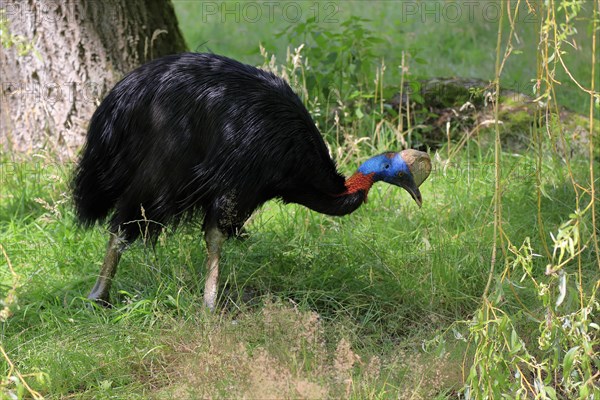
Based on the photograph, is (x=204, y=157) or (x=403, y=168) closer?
(x=204, y=157)

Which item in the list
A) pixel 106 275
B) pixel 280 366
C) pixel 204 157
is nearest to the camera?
pixel 280 366

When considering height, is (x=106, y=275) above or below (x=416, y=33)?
above

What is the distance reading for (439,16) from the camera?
29.7 ft

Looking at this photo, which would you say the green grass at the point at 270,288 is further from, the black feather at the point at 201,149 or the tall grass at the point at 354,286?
the black feather at the point at 201,149

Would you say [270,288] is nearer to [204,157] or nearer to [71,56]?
[204,157]

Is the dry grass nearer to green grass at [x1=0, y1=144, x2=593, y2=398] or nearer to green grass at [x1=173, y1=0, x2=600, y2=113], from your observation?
green grass at [x1=0, y1=144, x2=593, y2=398]

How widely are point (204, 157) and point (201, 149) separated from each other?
0.04m

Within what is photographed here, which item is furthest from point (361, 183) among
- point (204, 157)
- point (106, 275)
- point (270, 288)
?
point (106, 275)

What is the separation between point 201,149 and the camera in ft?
12.9

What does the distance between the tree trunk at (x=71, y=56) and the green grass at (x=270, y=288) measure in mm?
335

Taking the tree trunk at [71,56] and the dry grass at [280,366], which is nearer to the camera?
the dry grass at [280,366]

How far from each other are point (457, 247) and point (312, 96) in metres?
1.81

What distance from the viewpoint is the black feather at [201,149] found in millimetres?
3898

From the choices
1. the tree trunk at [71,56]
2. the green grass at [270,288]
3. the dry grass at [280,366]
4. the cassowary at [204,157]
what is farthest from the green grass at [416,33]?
the dry grass at [280,366]
